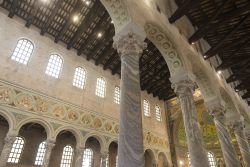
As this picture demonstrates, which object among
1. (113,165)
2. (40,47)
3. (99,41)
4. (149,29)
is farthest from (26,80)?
(113,165)

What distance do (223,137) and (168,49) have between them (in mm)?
5014

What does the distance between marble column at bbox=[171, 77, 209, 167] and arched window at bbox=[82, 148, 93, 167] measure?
9763 millimetres

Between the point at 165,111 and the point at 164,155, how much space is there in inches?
193

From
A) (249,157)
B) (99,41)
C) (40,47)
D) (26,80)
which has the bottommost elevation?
(249,157)

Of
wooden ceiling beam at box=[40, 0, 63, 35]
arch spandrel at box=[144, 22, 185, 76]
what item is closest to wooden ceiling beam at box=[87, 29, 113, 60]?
wooden ceiling beam at box=[40, 0, 63, 35]

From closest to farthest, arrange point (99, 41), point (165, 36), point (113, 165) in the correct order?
1. point (165, 36)
2. point (99, 41)
3. point (113, 165)

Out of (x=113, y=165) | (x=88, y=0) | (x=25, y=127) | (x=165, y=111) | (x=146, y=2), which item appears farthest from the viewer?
(x=165, y=111)

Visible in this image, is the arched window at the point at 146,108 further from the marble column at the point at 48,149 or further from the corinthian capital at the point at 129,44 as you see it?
the corinthian capital at the point at 129,44

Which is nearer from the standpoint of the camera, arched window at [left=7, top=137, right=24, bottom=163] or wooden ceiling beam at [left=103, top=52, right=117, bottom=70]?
arched window at [left=7, top=137, right=24, bottom=163]

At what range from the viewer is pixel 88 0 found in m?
12.0

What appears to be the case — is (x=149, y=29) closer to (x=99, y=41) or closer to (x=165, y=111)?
(x=99, y=41)

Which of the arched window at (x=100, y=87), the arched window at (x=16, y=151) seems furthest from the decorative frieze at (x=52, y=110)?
the arched window at (x=16, y=151)

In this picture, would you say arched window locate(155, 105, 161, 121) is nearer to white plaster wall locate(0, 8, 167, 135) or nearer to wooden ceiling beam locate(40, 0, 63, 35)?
white plaster wall locate(0, 8, 167, 135)

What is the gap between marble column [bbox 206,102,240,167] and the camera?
9037 mm
